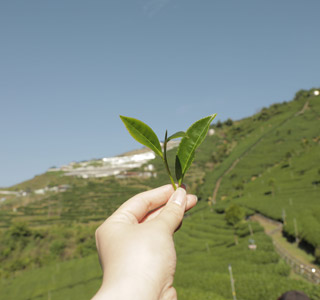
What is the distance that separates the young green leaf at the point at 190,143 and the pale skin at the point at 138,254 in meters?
0.17

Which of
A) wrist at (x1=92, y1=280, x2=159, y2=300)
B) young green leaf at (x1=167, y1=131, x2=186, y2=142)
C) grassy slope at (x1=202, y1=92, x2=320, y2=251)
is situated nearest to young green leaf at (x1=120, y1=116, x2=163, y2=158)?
young green leaf at (x1=167, y1=131, x2=186, y2=142)

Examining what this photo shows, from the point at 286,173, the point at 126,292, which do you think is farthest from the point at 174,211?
the point at 286,173

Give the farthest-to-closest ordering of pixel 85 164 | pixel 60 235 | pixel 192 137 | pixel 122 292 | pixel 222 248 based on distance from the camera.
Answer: pixel 85 164, pixel 60 235, pixel 222 248, pixel 192 137, pixel 122 292

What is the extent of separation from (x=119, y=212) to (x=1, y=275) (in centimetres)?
5941

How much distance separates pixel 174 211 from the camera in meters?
1.77

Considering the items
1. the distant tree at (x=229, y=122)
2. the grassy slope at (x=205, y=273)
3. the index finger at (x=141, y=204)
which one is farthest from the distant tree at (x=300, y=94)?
the index finger at (x=141, y=204)

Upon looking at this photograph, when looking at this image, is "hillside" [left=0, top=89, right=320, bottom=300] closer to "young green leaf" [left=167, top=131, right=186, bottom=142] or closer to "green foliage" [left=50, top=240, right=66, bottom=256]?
"green foliage" [left=50, top=240, right=66, bottom=256]

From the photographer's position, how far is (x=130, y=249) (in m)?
1.49

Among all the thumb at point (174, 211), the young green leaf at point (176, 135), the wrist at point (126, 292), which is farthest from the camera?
the thumb at point (174, 211)

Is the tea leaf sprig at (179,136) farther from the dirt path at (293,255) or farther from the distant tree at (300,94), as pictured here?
the distant tree at (300,94)

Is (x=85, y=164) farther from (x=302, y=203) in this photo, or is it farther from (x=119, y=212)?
(x=119, y=212)

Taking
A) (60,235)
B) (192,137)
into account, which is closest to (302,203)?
(192,137)

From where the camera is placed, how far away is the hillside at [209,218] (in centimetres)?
2481

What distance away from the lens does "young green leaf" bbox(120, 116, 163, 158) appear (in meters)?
1.61
